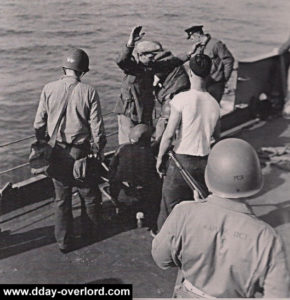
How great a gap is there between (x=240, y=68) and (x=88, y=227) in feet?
13.0

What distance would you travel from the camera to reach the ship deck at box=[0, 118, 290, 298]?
141 inches

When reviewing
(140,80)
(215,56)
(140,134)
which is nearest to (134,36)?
(140,80)

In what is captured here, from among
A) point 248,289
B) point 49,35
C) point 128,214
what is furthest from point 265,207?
point 49,35

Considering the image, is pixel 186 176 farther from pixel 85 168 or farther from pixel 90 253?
pixel 90 253

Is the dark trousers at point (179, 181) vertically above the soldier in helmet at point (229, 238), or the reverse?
the soldier in helmet at point (229, 238)

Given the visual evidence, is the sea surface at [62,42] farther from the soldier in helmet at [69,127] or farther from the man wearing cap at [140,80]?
the soldier in helmet at [69,127]

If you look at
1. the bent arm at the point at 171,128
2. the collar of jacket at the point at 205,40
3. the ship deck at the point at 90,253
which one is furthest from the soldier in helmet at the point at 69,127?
Answer: the collar of jacket at the point at 205,40

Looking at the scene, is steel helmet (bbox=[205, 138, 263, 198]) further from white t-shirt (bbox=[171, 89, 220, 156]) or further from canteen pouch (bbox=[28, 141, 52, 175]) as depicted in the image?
canteen pouch (bbox=[28, 141, 52, 175])

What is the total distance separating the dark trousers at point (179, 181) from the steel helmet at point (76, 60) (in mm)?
997

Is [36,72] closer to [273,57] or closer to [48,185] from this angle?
[273,57]

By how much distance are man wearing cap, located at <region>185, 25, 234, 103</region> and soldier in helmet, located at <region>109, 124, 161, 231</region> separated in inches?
70.1

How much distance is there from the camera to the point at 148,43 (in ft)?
Answer: 14.3

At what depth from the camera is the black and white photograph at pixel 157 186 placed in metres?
1.91

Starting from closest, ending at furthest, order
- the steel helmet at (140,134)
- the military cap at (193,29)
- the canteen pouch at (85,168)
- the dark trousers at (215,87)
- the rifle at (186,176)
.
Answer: the rifle at (186,176)
the canteen pouch at (85,168)
the steel helmet at (140,134)
the military cap at (193,29)
the dark trousers at (215,87)
